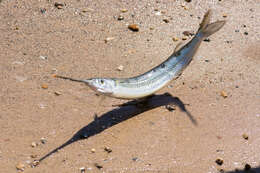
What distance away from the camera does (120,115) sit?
611 cm

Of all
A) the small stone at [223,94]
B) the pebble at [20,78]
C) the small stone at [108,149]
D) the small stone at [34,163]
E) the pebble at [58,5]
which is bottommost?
the pebble at [20,78]

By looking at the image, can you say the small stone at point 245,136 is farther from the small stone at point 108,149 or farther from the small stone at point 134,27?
the small stone at point 134,27

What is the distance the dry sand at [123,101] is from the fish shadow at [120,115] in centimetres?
2

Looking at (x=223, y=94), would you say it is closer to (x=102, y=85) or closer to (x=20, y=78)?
(x=102, y=85)

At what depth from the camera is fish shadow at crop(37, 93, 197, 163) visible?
18.9ft

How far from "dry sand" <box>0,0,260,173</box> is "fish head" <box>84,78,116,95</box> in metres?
0.82

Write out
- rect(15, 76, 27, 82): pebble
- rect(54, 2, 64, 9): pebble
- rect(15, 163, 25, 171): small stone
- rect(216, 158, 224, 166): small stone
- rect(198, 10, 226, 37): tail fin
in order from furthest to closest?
rect(54, 2, 64, 9): pebble, rect(15, 76, 27, 82): pebble, rect(198, 10, 226, 37): tail fin, rect(216, 158, 224, 166): small stone, rect(15, 163, 25, 171): small stone

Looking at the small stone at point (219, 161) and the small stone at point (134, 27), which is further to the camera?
the small stone at point (134, 27)

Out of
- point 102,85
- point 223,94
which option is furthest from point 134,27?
point 102,85

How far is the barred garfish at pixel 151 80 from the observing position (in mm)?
5278

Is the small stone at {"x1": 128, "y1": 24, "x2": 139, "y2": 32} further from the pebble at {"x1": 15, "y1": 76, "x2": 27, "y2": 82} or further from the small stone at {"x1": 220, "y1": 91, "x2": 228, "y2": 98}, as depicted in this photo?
the pebble at {"x1": 15, "y1": 76, "x2": 27, "y2": 82}

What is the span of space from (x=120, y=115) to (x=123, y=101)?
0.34 metres

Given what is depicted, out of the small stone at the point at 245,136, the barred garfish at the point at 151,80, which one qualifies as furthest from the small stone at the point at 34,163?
the small stone at the point at 245,136

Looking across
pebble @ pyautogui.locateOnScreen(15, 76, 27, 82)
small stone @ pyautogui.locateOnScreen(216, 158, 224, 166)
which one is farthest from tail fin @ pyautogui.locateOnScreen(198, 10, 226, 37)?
pebble @ pyautogui.locateOnScreen(15, 76, 27, 82)
